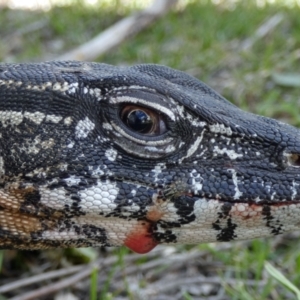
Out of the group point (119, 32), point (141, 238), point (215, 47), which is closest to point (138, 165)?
point (141, 238)

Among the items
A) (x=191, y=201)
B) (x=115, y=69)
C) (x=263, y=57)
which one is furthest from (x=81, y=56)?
(x=191, y=201)

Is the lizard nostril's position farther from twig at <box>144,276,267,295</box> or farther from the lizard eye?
twig at <box>144,276,267,295</box>

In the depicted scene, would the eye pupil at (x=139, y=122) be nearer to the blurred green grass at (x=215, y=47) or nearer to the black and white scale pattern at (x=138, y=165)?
the black and white scale pattern at (x=138, y=165)

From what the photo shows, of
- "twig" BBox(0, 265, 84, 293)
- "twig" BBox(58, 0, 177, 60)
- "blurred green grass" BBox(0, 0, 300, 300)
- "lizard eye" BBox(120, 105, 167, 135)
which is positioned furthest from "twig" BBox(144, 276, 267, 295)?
"twig" BBox(58, 0, 177, 60)

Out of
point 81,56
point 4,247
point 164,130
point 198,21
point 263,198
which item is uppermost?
point 198,21

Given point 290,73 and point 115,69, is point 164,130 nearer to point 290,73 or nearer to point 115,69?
point 115,69

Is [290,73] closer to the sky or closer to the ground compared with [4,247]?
closer to the sky
